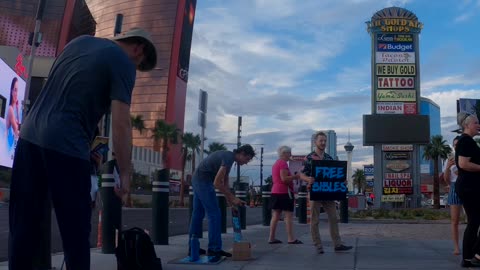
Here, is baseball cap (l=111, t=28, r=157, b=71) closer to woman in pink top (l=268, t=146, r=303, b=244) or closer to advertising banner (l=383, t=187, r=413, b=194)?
woman in pink top (l=268, t=146, r=303, b=244)

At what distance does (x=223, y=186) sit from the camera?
7.02m

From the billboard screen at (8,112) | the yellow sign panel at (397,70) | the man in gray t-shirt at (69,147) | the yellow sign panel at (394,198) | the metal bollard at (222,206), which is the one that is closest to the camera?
the man in gray t-shirt at (69,147)

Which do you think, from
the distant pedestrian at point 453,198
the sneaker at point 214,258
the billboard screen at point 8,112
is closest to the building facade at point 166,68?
the billboard screen at point 8,112

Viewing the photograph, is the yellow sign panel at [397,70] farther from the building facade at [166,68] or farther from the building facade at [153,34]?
the building facade at [166,68]

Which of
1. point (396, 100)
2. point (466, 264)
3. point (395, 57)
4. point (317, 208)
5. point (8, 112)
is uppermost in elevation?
point (395, 57)

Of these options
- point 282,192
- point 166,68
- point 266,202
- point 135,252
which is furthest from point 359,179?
point 135,252

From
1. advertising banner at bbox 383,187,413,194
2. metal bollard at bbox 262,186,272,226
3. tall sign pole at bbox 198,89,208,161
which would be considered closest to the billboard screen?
tall sign pole at bbox 198,89,208,161

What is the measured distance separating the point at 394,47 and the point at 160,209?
132 feet

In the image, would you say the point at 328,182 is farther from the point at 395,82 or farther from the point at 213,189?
the point at 395,82

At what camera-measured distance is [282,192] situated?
31.5 ft

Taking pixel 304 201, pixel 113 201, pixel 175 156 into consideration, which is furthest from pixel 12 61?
pixel 175 156

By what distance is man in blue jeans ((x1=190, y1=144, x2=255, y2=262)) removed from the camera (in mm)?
7066

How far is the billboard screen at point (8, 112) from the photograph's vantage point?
693 inches

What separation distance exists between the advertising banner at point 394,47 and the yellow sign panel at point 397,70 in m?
1.39
